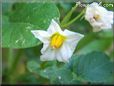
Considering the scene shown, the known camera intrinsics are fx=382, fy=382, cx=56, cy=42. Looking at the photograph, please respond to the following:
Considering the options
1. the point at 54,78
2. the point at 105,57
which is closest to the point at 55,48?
the point at 54,78

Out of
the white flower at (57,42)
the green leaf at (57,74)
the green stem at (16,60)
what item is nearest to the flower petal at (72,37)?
the white flower at (57,42)

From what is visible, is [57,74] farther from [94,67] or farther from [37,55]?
[37,55]

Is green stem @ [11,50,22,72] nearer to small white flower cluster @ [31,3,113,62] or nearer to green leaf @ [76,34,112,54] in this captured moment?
green leaf @ [76,34,112,54]

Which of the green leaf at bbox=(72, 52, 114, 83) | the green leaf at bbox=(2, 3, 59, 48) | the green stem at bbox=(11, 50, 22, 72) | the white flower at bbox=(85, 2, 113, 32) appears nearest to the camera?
the white flower at bbox=(85, 2, 113, 32)

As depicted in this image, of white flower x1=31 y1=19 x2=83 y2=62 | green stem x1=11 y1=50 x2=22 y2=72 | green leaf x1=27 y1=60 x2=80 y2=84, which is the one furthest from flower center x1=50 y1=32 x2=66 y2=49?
green stem x1=11 y1=50 x2=22 y2=72

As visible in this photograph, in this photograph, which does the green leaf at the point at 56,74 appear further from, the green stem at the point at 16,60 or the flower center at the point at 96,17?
the green stem at the point at 16,60
